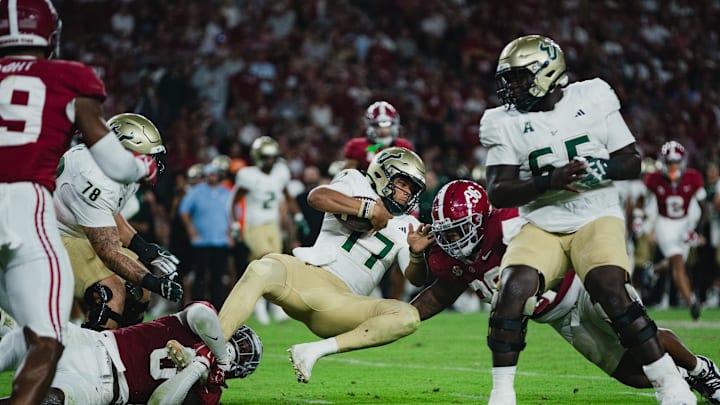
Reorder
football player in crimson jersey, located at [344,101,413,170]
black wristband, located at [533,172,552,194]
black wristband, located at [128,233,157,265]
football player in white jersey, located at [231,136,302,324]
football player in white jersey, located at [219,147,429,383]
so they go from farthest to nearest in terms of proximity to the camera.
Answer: football player in white jersey, located at [231,136,302,324] < football player in crimson jersey, located at [344,101,413,170] < black wristband, located at [128,233,157,265] < football player in white jersey, located at [219,147,429,383] < black wristband, located at [533,172,552,194]

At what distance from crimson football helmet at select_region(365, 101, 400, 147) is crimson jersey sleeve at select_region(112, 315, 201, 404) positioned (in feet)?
Answer: 15.8

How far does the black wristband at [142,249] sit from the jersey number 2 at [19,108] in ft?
6.85

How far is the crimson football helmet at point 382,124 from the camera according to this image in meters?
10.2

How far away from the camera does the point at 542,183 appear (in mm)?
5191

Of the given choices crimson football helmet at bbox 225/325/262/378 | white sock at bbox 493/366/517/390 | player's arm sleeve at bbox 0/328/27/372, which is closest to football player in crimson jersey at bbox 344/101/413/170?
crimson football helmet at bbox 225/325/262/378

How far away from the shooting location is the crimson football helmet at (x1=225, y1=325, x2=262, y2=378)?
5887 mm

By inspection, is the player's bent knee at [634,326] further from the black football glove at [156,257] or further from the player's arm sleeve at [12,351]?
the player's arm sleeve at [12,351]

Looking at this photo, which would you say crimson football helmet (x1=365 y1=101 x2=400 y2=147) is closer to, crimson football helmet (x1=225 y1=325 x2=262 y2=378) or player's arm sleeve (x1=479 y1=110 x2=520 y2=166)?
crimson football helmet (x1=225 y1=325 x2=262 y2=378)

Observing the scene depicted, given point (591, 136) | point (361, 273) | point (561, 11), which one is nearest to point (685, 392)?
point (591, 136)

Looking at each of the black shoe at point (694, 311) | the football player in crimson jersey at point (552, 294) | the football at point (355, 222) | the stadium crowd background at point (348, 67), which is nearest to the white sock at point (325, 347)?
the football player in crimson jersey at point (552, 294)

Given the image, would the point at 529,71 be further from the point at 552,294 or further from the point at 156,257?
the point at 156,257

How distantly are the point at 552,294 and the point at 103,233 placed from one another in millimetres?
2582

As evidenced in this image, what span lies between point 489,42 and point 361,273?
14.2 meters

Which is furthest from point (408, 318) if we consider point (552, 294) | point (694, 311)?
point (694, 311)
